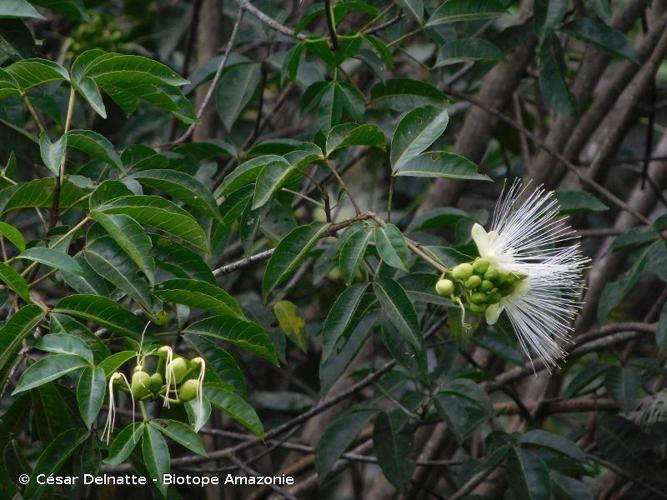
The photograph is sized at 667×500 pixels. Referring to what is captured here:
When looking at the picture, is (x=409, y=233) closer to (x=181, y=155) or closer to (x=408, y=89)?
(x=408, y=89)

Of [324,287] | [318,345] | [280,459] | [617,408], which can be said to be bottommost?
[280,459]

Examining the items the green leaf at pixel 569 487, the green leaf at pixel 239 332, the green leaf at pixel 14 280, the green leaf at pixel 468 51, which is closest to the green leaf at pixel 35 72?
the green leaf at pixel 14 280

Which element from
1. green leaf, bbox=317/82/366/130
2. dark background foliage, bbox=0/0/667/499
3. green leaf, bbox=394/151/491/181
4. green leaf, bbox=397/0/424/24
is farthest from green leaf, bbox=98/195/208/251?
green leaf, bbox=397/0/424/24

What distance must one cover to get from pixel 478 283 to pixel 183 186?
477 millimetres

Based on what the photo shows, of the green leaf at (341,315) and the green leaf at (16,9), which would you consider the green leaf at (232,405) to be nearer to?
the green leaf at (341,315)

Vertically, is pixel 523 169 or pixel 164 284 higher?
pixel 164 284

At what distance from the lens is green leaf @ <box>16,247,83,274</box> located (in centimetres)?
123

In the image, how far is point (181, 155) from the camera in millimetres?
1916

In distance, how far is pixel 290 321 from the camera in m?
1.94

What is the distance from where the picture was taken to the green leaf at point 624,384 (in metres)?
2.03

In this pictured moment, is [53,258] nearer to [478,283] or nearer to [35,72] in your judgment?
[35,72]

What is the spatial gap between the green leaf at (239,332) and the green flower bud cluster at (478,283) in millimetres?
270

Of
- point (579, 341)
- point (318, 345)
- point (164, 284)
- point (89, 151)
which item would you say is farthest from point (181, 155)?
point (318, 345)

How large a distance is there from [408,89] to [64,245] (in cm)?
87
